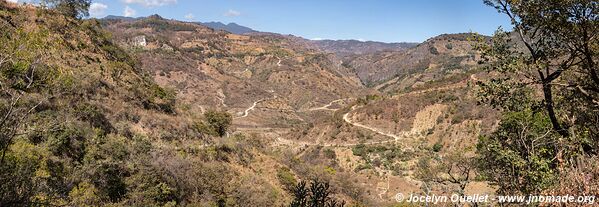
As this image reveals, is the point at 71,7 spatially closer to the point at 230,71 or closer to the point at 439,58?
the point at 230,71

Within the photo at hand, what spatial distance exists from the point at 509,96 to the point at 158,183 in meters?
14.6

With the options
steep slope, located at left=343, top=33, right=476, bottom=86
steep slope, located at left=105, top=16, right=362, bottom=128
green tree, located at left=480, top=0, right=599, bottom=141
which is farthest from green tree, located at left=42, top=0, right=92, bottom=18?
steep slope, located at left=343, top=33, right=476, bottom=86

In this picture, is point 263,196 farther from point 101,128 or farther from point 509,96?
A: point 509,96

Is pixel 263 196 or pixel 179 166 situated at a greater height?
pixel 179 166

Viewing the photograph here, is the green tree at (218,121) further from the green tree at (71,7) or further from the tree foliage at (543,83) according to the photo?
the tree foliage at (543,83)

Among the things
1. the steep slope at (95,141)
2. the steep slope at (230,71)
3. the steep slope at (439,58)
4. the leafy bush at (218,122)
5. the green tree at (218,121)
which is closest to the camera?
the steep slope at (95,141)

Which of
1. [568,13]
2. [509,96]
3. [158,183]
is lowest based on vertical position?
[158,183]

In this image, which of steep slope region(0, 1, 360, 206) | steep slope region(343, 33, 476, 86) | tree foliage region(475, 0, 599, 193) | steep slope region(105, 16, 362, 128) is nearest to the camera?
tree foliage region(475, 0, 599, 193)

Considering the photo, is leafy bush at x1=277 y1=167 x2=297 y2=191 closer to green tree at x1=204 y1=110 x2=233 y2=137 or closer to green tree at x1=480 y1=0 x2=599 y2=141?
green tree at x1=204 y1=110 x2=233 y2=137

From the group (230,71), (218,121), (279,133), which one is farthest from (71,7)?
(230,71)

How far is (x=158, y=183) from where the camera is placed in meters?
17.4

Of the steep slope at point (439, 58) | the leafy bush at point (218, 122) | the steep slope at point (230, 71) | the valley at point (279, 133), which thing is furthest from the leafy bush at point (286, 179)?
the steep slope at point (439, 58)

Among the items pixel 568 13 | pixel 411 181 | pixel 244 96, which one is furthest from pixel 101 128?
pixel 244 96

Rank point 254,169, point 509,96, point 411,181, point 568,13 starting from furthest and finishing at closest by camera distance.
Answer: point 411,181 → point 254,169 → point 509,96 → point 568,13
